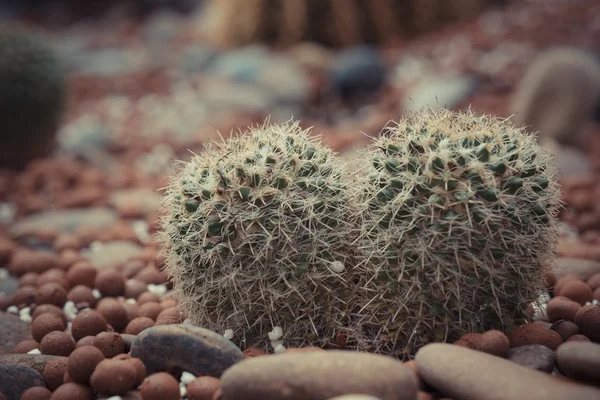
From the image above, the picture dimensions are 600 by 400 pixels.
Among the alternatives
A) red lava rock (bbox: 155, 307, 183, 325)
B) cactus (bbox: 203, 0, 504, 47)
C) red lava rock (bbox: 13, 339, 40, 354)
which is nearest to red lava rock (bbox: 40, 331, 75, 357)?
red lava rock (bbox: 13, 339, 40, 354)

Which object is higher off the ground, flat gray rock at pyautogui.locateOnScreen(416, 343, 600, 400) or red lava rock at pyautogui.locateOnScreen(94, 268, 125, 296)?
red lava rock at pyautogui.locateOnScreen(94, 268, 125, 296)

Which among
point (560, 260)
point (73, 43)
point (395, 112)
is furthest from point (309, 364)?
point (73, 43)

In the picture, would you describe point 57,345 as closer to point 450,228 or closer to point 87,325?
point 87,325

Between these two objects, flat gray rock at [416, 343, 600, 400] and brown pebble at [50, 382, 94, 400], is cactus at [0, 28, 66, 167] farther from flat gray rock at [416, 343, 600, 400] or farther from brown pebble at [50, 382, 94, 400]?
flat gray rock at [416, 343, 600, 400]

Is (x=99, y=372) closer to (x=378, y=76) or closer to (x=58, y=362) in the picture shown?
(x=58, y=362)

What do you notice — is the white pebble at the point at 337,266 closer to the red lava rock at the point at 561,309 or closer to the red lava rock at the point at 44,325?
the red lava rock at the point at 561,309

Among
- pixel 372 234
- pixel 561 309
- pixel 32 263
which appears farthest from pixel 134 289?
pixel 561 309
